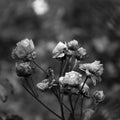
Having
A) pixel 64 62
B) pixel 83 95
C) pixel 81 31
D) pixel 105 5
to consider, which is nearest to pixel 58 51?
pixel 64 62

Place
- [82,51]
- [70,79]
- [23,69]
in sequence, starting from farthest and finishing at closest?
[82,51] < [23,69] < [70,79]

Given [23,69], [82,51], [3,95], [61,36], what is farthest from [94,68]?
[61,36]

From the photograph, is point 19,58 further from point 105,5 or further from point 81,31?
point 81,31

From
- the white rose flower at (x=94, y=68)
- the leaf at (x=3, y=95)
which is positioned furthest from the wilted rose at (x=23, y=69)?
the white rose flower at (x=94, y=68)

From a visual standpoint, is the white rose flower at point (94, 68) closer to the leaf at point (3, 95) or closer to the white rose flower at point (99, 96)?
the white rose flower at point (99, 96)

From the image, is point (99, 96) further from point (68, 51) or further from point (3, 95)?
point (3, 95)

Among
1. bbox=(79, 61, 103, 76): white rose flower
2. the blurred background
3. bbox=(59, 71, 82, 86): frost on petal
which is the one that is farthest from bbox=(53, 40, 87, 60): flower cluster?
the blurred background
